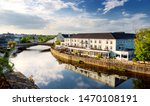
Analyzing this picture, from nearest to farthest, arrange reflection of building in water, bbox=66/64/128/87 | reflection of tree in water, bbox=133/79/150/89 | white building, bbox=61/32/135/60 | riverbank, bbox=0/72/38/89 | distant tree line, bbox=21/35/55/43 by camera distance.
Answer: riverbank, bbox=0/72/38/89 < reflection of tree in water, bbox=133/79/150/89 < reflection of building in water, bbox=66/64/128/87 < white building, bbox=61/32/135/60 < distant tree line, bbox=21/35/55/43

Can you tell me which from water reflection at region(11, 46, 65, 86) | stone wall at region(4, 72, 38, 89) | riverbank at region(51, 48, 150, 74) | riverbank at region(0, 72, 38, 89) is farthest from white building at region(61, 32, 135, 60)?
riverbank at region(0, 72, 38, 89)

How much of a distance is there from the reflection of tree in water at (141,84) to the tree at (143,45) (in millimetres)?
1572

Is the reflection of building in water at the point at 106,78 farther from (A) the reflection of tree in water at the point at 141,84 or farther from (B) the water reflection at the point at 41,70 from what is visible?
(B) the water reflection at the point at 41,70

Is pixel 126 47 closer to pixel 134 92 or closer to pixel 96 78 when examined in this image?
pixel 96 78

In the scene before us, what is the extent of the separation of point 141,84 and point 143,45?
2392 mm

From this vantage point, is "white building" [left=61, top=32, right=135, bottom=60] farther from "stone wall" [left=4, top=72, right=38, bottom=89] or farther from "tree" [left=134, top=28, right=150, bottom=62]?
"stone wall" [left=4, top=72, right=38, bottom=89]

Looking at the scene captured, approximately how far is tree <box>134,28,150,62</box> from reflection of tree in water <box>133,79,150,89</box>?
1572mm

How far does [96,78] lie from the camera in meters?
10.8

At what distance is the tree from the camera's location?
Answer: 11016 mm

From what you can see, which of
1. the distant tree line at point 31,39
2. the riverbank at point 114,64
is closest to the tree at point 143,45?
the riverbank at point 114,64

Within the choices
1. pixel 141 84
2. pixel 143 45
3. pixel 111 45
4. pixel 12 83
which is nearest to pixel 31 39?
pixel 111 45

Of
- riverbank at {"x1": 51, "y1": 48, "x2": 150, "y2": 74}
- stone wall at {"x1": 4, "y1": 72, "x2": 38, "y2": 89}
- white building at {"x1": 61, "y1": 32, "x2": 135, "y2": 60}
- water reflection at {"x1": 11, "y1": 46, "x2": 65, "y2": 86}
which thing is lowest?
water reflection at {"x1": 11, "y1": 46, "x2": 65, "y2": 86}

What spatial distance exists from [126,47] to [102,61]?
61.6 inches

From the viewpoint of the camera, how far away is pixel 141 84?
933 centimetres
